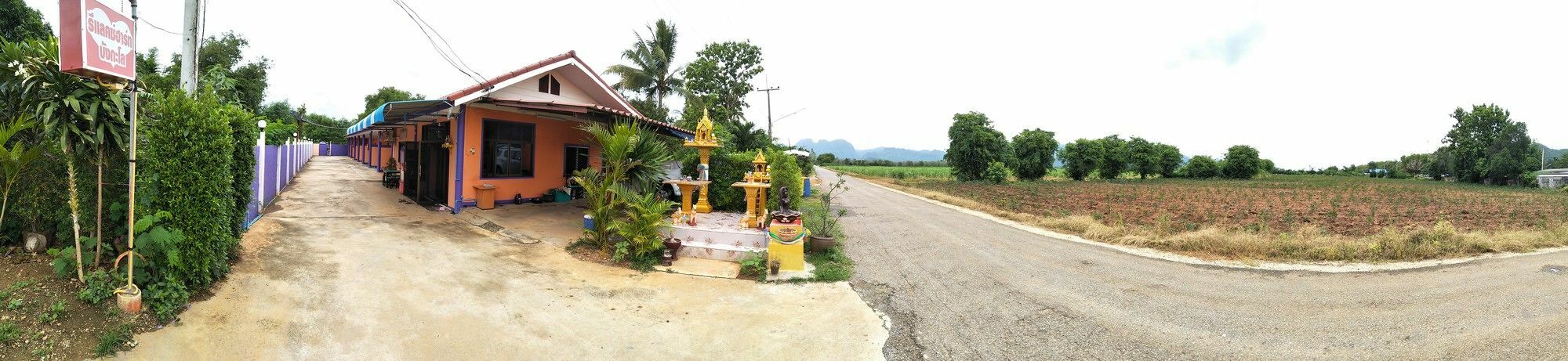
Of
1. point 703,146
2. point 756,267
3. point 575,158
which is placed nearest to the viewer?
point 756,267

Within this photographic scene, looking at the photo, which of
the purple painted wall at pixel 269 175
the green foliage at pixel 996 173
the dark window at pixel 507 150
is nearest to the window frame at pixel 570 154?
the dark window at pixel 507 150

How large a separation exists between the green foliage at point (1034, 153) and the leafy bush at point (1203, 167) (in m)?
14.0

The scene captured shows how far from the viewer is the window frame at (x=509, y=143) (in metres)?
11.4

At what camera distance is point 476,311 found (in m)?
5.05

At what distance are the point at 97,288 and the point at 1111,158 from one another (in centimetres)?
4991

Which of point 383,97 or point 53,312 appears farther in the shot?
point 383,97

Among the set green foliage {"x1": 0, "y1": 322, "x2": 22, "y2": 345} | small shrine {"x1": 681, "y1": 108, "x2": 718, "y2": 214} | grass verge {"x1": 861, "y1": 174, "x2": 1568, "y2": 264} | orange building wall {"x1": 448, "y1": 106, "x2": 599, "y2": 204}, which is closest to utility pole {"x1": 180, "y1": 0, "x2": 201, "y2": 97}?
green foliage {"x1": 0, "y1": 322, "x2": 22, "y2": 345}

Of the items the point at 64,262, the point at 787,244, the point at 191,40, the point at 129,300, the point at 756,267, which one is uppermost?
the point at 191,40

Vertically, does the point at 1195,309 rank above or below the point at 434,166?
below

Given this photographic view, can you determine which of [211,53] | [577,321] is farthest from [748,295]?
[211,53]

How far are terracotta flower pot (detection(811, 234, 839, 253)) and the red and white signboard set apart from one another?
6.75 metres

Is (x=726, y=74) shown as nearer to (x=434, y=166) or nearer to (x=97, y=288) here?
(x=434, y=166)

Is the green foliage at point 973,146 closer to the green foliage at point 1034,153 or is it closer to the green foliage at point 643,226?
the green foliage at point 1034,153

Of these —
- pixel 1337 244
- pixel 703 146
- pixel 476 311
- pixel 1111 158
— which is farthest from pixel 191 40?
pixel 1111 158
